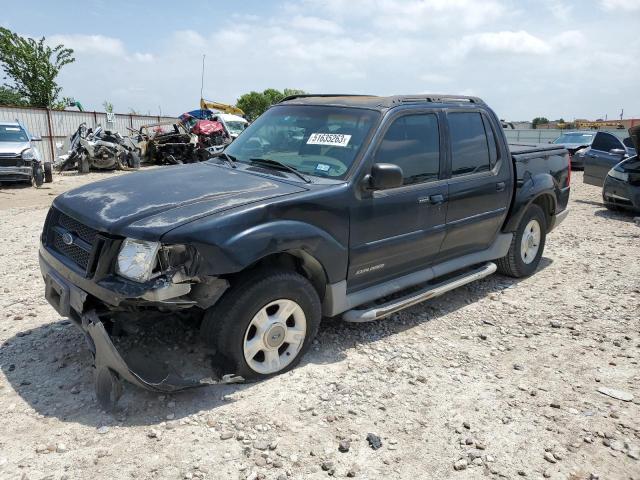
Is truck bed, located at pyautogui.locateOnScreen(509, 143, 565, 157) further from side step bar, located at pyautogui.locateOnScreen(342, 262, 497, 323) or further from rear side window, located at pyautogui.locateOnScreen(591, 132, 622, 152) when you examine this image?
rear side window, located at pyautogui.locateOnScreen(591, 132, 622, 152)

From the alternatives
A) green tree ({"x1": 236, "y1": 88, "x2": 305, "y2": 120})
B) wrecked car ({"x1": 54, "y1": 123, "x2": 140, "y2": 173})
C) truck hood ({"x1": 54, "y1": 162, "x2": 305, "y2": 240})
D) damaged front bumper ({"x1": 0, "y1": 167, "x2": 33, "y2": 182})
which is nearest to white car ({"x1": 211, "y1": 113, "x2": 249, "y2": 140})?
wrecked car ({"x1": 54, "y1": 123, "x2": 140, "y2": 173})

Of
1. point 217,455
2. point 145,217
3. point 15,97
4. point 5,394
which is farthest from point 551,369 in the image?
point 15,97

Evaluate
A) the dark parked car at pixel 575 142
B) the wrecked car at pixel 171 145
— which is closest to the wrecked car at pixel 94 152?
the wrecked car at pixel 171 145

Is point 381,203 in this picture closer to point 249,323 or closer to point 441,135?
point 441,135

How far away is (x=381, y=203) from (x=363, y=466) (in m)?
1.87

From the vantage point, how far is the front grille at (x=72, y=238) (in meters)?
3.16

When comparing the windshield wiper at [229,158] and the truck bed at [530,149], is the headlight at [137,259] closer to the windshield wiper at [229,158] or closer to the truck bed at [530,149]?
the windshield wiper at [229,158]

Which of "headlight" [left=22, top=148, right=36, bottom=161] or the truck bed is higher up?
the truck bed

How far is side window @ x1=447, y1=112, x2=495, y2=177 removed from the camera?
4.54 meters

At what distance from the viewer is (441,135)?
4.41 m

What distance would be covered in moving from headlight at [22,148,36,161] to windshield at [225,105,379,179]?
10.5 metres

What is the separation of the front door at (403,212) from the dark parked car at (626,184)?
686cm

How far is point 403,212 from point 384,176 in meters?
0.50

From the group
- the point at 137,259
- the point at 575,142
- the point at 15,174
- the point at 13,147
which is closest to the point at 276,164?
the point at 137,259
